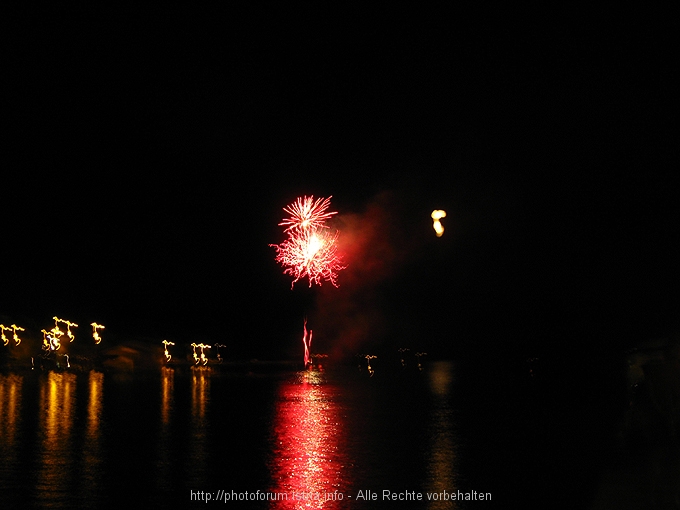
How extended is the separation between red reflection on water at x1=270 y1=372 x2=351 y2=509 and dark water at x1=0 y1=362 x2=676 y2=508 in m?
0.03

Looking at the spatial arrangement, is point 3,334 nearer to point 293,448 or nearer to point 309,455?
point 293,448

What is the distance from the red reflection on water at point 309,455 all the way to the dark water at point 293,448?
0.09 ft

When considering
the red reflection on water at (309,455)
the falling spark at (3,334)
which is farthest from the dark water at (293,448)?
the falling spark at (3,334)

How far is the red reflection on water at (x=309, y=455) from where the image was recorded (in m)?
8.98

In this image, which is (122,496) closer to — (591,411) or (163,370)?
(591,411)

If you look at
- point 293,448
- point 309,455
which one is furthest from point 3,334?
point 309,455

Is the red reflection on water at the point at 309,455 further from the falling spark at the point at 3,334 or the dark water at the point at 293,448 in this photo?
the falling spark at the point at 3,334

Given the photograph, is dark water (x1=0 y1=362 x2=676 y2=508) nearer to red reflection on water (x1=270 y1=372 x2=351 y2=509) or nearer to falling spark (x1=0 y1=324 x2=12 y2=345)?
red reflection on water (x1=270 y1=372 x2=351 y2=509)

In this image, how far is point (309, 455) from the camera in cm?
1165

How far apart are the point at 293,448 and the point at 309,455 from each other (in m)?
0.72

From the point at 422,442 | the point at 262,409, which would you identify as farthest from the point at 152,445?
the point at 262,409

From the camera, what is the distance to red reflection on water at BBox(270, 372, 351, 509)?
29.5 ft

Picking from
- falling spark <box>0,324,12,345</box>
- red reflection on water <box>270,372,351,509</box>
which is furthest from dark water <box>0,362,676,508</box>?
falling spark <box>0,324,12,345</box>

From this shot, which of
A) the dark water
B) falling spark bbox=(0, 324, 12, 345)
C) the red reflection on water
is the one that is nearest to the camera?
the red reflection on water
